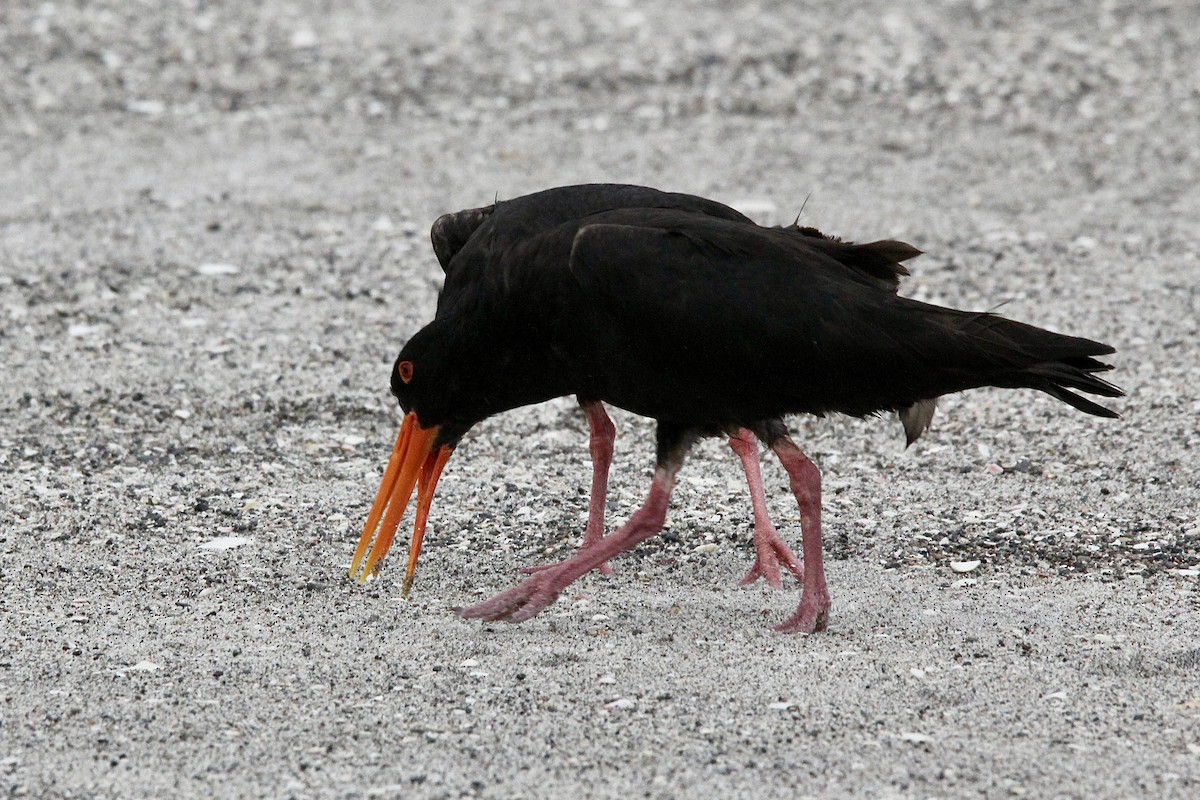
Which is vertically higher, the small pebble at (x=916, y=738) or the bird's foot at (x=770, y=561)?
the small pebble at (x=916, y=738)

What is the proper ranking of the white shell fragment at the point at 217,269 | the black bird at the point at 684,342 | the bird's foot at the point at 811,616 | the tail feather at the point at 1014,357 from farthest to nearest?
the white shell fragment at the point at 217,269
the bird's foot at the point at 811,616
the black bird at the point at 684,342
the tail feather at the point at 1014,357

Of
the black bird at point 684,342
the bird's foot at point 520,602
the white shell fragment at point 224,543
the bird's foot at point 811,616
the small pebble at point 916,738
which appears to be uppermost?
the black bird at point 684,342

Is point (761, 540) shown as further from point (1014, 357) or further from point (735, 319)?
point (1014, 357)

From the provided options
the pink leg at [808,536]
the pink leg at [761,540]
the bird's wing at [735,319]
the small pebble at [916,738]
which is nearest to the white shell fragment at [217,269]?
the pink leg at [761,540]

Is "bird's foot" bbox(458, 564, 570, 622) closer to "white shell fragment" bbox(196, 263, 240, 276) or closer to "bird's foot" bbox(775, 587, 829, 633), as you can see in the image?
"bird's foot" bbox(775, 587, 829, 633)

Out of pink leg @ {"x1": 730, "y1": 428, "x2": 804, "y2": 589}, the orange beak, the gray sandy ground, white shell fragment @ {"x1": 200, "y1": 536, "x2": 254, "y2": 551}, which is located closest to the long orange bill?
the orange beak

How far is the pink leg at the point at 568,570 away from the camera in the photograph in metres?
4.99

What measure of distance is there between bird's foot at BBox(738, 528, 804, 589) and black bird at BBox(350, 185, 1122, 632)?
18.1 inches

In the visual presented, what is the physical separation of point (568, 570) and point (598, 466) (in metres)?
0.81

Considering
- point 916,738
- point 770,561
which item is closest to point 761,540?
point 770,561

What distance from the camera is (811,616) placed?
4.92m

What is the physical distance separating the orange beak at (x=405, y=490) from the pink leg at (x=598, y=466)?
0.47m

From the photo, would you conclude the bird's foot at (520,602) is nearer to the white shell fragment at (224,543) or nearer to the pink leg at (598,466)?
the pink leg at (598,466)

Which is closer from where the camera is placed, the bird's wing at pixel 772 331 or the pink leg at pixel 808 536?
the bird's wing at pixel 772 331
